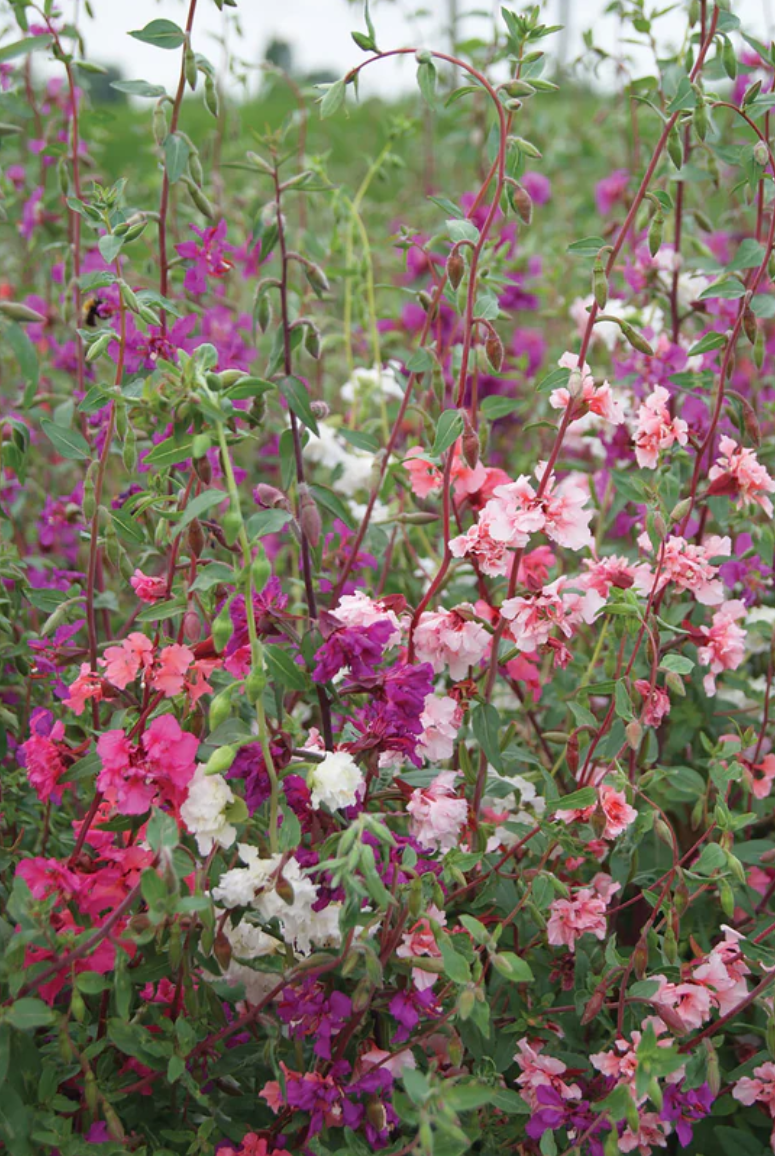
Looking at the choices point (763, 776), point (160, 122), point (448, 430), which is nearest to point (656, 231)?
point (448, 430)

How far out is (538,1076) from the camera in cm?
101

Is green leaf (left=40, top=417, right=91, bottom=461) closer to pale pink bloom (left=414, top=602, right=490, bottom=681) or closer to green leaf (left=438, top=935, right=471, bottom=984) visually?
pale pink bloom (left=414, top=602, right=490, bottom=681)

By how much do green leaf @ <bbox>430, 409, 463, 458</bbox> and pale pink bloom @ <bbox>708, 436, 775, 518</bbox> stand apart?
29cm

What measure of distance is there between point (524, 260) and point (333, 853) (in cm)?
156

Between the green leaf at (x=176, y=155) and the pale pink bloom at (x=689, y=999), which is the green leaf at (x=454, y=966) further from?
the green leaf at (x=176, y=155)

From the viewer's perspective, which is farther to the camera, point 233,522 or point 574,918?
point 574,918

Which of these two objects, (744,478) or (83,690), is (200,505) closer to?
(83,690)

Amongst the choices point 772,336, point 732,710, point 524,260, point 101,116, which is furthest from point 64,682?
point 772,336

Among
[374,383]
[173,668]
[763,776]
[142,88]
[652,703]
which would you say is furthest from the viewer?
[374,383]

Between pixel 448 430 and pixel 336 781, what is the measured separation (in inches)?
13.5

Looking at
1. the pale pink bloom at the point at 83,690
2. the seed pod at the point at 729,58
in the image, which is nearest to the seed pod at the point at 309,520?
the pale pink bloom at the point at 83,690

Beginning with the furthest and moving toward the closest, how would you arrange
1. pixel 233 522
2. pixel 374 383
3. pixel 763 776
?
1. pixel 374 383
2. pixel 763 776
3. pixel 233 522

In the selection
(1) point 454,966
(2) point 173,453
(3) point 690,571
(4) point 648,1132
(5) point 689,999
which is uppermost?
(2) point 173,453

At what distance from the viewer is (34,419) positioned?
5.92 ft
